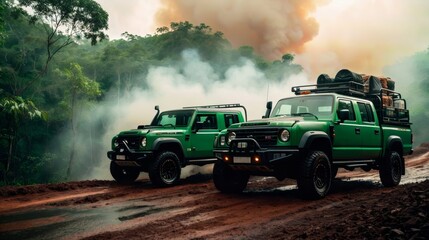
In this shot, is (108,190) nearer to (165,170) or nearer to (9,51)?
(165,170)

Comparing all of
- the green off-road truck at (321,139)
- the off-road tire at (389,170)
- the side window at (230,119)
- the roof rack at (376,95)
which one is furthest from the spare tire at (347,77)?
the side window at (230,119)

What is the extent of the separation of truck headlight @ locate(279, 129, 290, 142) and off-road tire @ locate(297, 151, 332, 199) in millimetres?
557

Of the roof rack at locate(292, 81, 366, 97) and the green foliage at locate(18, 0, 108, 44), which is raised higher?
the green foliage at locate(18, 0, 108, 44)

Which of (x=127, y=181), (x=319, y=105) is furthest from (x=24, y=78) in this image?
(x=319, y=105)

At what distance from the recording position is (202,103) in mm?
31422

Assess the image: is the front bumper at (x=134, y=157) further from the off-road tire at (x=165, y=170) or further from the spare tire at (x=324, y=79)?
the spare tire at (x=324, y=79)

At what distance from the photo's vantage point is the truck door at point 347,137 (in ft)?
26.4

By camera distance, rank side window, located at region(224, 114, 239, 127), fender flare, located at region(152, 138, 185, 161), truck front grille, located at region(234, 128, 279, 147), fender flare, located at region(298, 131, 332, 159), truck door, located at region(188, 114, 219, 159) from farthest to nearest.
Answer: side window, located at region(224, 114, 239, 127) → truck door, located at region(188, 114, 219, 159) → fender flare, located at region(152, 138, 185, 161) → truck front grille, located at region(234, 128, 279, 147) → fender flare, located at region(298, 131, 332, 159)

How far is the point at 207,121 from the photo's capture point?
37.1 ft

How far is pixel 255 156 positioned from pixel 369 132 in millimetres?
3423

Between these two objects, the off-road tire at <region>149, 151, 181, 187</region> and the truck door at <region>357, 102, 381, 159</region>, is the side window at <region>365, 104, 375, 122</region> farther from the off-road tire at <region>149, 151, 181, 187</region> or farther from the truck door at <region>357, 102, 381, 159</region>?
the off-road tire at <region>149, 151, 181, 187</region>

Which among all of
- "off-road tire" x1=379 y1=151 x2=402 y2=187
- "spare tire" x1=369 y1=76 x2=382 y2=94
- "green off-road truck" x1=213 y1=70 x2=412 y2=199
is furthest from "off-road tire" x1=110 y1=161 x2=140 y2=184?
"spare tire" x1=369 y1=76 x2=382 y2=94

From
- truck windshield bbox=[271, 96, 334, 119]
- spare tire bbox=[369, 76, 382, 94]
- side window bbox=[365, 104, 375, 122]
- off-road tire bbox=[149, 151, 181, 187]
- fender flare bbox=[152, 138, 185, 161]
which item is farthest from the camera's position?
spare tire bbox=[369, 76, 382, 94]

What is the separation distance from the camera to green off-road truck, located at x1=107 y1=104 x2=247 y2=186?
9.86 metres
